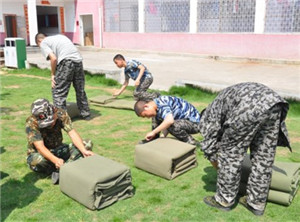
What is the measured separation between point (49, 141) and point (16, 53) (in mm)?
10907

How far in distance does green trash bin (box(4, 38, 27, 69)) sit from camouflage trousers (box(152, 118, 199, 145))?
→ 10851mm

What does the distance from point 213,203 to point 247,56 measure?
13121 mm

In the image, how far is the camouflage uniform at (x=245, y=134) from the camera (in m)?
2.85

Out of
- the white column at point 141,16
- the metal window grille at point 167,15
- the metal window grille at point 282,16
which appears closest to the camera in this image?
the metal window grille at point 282,16

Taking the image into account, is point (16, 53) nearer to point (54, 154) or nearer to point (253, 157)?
point (54, 154)

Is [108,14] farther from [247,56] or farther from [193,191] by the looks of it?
[193,191]

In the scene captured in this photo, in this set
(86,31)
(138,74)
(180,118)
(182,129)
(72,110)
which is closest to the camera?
(182,129)

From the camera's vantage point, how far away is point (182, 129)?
4363 millimetres

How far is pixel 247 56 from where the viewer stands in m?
15.4

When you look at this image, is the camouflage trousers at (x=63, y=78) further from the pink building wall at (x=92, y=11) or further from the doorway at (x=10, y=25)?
the doorway at (x=10, y=25)

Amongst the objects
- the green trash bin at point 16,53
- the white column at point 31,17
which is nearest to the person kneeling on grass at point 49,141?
the green trash bin at point 16,53

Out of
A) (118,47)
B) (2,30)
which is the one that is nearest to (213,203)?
(118,47)

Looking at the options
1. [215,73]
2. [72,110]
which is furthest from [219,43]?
[72,110]

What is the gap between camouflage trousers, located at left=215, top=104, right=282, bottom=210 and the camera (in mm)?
2904
